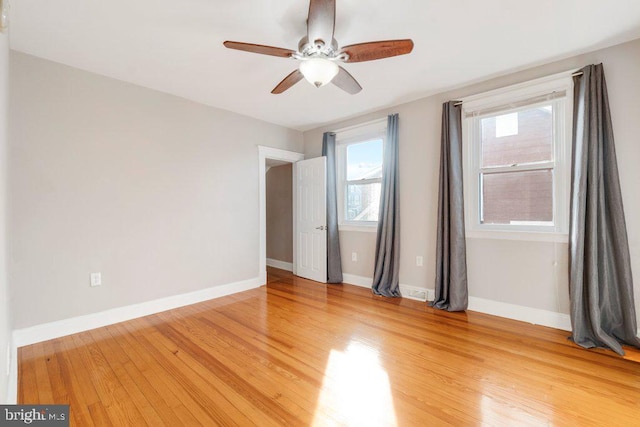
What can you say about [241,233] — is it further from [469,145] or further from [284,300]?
[469,145]

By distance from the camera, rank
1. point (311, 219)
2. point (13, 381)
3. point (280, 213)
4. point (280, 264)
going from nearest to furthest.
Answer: point (13, 381)
point (311, 219)
point (280, 264)
point (280, 213)

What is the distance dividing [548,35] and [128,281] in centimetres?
441

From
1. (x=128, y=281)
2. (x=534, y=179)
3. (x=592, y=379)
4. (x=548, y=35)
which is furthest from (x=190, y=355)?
(x=548, y=35)

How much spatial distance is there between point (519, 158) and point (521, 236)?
0.79 metres

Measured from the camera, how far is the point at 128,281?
2.97 meters

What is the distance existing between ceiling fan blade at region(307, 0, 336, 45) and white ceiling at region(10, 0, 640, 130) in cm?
27

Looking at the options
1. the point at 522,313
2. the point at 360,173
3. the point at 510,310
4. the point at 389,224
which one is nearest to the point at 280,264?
the point at 360,173

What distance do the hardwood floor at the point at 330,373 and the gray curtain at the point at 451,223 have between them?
0.32 metres

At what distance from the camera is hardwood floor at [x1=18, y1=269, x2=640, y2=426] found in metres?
1.59

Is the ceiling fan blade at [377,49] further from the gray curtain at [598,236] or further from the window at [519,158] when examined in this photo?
the gray curtain at [598,236]

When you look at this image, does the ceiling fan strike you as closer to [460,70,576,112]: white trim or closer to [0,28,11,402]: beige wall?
[0,28,11,402]: beige wall

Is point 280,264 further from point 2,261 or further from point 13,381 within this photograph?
point 2,261

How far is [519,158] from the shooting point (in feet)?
9.52

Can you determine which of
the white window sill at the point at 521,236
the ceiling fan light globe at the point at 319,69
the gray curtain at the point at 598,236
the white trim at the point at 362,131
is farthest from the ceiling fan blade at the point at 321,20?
the white window sill at the point at 521,236
